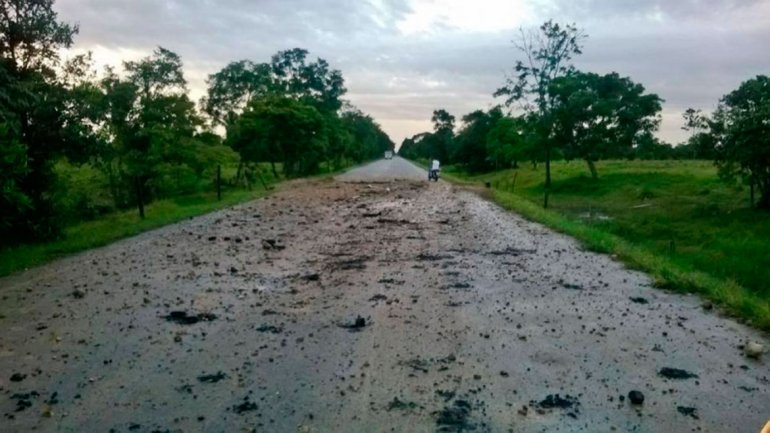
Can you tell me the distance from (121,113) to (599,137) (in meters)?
26.7

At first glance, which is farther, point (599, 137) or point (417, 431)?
point (599, 137)

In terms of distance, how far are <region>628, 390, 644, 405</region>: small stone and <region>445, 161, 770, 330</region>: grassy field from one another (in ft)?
10.1

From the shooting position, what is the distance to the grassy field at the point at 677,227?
10.2m

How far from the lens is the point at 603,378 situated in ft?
18.6

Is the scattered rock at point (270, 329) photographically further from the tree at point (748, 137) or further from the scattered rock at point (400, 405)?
the tree at point (748, 137)

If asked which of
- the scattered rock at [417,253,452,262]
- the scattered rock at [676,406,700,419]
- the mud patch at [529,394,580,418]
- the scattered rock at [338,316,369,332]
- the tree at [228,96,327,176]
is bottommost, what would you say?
the scattered rock at [417,253,452,262]

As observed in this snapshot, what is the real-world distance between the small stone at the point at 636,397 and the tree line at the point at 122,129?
11.2 meters

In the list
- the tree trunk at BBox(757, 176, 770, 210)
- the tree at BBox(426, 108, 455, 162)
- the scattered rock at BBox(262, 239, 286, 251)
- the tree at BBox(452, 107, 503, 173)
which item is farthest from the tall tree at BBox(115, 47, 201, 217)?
the tree at BBox(426, 108, 455, 162)

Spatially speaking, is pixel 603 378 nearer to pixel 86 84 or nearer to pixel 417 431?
pixel 417 431

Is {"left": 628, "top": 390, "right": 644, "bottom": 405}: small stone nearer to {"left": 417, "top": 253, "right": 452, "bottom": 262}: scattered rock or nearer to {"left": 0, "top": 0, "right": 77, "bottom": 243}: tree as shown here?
{"left": 417, "top": 253, "right": 452, "bottom": 262}: scattered rock

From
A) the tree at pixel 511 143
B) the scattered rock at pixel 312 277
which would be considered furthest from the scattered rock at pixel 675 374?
the tree at pixel 511 143

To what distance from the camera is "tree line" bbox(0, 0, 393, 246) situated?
15094 mm

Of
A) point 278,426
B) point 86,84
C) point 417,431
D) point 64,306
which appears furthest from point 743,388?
point 86,84

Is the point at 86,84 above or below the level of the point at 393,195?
above
